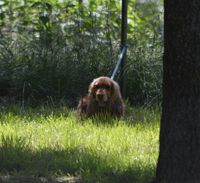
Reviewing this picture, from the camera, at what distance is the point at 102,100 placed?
8.48 metres

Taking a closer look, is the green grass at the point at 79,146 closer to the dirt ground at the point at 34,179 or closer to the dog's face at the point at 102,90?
the dirt ground at the point at 34,179

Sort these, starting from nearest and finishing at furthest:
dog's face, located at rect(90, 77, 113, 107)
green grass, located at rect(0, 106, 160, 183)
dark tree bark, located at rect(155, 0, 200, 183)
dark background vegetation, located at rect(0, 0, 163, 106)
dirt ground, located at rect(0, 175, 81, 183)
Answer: dark tree bark, located at rect(155, 0, 200, 183) < dirt ground, located at rect(0, 175, 81, 183) < green grass, located at rect(0, 106, 160, 183) < dog's face, located at rect(90, 77, 113, 107) < dark background vegetation, located at rect(0, 0, 163, 106)

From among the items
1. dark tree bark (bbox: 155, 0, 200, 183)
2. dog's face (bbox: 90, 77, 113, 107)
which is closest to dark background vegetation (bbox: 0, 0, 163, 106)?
dog's face (bbox: 90, 77, 113, 107)

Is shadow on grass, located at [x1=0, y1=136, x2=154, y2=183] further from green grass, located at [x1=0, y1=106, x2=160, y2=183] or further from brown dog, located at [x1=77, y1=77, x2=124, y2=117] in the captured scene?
brown dog, located at [x1=77, y1=77, x2=124, y2=117]

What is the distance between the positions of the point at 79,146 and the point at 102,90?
5.37 ft

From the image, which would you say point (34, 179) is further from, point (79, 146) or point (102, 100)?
point (102, 100)

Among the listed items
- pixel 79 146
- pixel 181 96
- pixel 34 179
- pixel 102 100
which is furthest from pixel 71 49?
pixel 181 96

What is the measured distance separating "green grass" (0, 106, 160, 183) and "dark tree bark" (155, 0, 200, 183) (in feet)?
1.97

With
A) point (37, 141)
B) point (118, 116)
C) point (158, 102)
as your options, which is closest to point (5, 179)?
point (37, 141)

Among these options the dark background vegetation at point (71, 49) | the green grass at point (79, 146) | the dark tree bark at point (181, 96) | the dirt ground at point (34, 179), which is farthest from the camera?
the dark background vegetation at point (71, 49)

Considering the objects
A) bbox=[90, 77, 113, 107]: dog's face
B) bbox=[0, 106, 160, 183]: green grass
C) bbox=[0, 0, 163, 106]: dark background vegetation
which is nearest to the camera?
bbox=[0, 106, 160, 183]: green grass

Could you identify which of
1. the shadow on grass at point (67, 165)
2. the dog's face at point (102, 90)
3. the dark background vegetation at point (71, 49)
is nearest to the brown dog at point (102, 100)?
the dog's face at point (102, 90)

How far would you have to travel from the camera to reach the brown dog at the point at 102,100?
8.46 m

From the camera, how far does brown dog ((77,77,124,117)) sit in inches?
333
